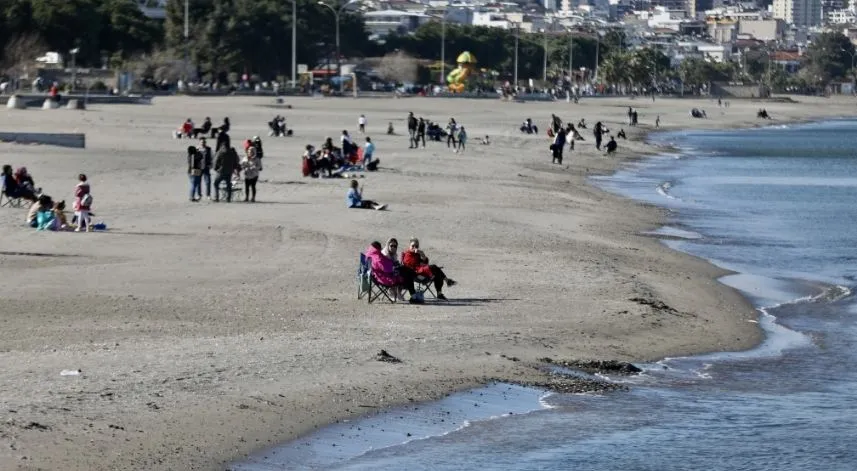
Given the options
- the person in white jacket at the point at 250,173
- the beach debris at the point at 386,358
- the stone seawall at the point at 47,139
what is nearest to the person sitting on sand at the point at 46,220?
the person in white jacket at the point at 250,173

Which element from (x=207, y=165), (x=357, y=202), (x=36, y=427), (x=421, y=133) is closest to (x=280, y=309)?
(x=36, y=427)

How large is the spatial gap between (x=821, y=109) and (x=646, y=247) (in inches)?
5217

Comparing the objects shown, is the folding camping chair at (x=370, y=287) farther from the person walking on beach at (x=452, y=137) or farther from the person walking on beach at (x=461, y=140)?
the person walking on beach at (x=452, y=137)

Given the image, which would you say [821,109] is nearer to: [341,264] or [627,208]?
[627,208]

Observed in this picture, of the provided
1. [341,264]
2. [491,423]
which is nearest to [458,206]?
[341,264]

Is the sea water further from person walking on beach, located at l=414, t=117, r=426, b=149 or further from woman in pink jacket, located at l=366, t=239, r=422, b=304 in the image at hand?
person walking on beach, located at l=414, t=117, r=426, b=149

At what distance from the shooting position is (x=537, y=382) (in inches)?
612

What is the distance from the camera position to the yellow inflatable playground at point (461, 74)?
132 meters

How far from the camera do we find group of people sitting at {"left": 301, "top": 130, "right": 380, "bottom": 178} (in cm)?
3638

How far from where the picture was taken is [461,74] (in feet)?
443

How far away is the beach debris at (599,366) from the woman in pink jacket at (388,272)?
9.74ft

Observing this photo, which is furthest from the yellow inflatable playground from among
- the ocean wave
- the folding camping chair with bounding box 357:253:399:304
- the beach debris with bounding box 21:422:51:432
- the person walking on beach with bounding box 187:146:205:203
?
the beach debris with bounding box 21:422:51:432

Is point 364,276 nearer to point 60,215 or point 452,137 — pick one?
point 60,215

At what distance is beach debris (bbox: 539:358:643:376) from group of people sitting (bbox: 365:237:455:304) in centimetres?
298
